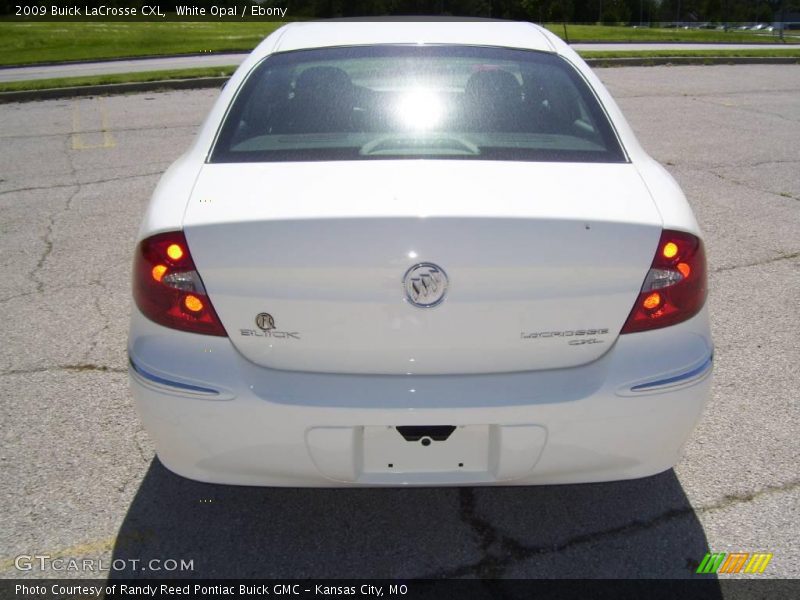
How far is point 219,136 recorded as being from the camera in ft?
9.10

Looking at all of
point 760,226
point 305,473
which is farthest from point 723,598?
point 760,226

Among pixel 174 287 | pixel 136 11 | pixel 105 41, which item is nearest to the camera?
pixel 174 287

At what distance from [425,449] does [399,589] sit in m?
0.52

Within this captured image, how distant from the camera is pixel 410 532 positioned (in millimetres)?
2680

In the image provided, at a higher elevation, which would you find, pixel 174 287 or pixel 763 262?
pixel 174 287

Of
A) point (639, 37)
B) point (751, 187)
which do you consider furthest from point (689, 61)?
point (639, 37)

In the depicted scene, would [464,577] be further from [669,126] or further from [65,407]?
[669,126]

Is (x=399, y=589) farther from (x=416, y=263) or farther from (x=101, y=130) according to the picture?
(x=101, y=130)

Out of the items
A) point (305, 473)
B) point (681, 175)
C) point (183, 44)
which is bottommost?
point (183, 44)

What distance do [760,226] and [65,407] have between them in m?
4.95

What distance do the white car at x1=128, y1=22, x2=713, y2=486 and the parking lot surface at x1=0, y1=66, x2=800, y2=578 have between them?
40cm

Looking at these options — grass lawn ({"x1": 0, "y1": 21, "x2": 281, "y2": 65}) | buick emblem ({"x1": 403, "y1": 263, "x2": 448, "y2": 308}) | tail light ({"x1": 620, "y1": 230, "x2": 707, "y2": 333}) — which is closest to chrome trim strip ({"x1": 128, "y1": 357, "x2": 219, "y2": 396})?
buick emblem ({"x1": 403, "y1": 263, "x2": 448, "y2": 308})

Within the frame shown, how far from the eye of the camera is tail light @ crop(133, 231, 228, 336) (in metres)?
2.17

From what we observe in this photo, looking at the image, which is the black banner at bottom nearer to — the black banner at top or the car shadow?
the car shadow
